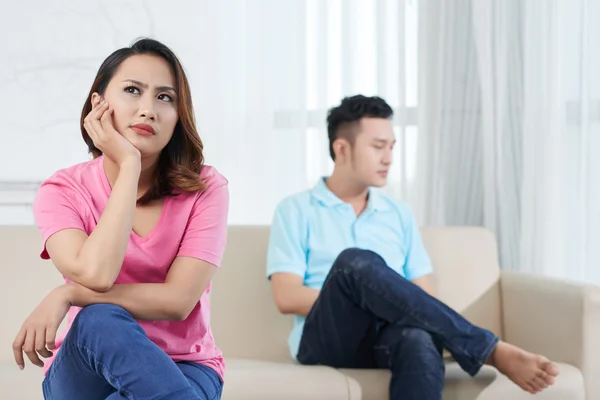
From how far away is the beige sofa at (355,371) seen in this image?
1.94 m

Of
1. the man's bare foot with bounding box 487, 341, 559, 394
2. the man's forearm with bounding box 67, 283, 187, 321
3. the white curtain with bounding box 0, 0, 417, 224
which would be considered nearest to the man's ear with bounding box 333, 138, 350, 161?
the white curtain with bounding box 0, 0, 417, 224

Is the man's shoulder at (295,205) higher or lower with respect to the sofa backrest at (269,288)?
higher

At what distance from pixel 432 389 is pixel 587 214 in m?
1.39

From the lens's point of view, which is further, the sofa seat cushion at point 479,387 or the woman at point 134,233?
the sofa seat cushion at point 479,387

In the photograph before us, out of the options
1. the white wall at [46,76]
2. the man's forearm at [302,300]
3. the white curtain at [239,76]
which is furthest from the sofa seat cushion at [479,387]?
the white wall at [46,76]

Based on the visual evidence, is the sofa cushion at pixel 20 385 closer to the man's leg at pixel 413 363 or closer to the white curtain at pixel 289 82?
the man's leg at pixel 413 363

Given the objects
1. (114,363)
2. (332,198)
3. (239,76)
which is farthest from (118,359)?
(239,76)

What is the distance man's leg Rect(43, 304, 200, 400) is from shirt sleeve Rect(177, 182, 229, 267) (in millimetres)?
222

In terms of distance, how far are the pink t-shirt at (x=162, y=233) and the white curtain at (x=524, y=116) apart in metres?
1.60

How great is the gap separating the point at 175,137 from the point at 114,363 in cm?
52

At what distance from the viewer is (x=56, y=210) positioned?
142cm

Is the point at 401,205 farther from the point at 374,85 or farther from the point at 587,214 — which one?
the point at 587,214

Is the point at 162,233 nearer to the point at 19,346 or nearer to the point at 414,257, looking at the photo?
the point at 19,346

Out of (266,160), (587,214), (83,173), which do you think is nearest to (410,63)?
(266,160)
